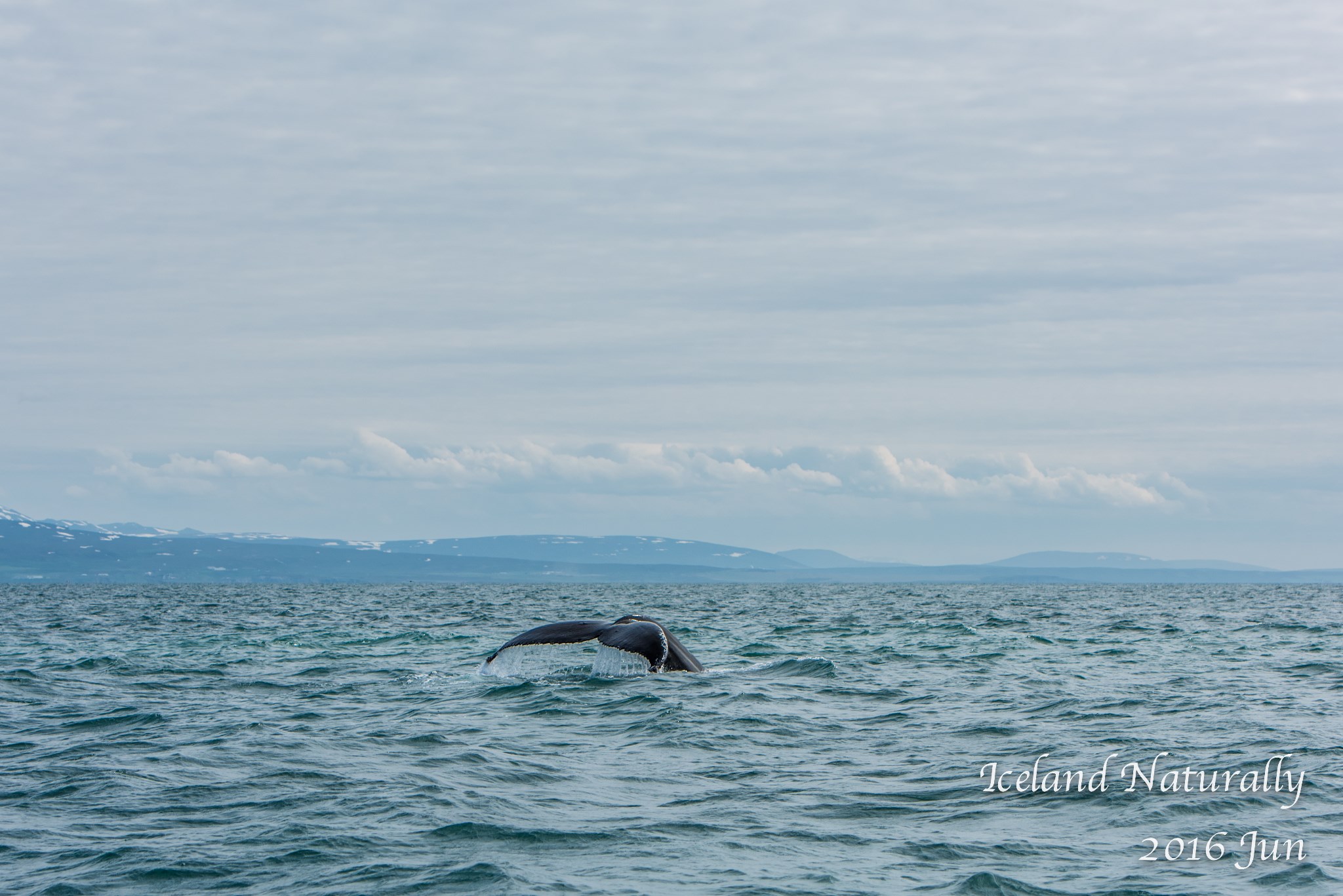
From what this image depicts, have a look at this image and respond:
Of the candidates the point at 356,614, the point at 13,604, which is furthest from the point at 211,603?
the point at 356,614

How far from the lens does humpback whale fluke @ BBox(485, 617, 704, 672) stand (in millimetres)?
16938

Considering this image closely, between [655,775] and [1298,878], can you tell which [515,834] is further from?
[1298,878]

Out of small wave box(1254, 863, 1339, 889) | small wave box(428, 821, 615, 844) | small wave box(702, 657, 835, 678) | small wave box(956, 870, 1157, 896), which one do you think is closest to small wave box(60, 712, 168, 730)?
small wave box(428, 821, 615, 844)

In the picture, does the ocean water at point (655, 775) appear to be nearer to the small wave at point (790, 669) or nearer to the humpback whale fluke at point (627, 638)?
the small wave at point (790, 669)

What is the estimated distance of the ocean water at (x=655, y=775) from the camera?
8.43m

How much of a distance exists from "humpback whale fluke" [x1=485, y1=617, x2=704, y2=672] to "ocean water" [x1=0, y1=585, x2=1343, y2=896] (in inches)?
21.4

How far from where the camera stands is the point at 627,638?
18.1m

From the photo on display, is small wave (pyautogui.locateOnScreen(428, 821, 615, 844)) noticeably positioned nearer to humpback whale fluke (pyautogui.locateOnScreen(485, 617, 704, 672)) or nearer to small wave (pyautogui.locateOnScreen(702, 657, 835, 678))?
humpback whale fluke (pyautogui.locateOnScreen(485, 617, 704, 672))

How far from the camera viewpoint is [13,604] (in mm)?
71312

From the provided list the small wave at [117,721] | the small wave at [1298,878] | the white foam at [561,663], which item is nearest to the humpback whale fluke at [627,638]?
the white foam at [561,663]

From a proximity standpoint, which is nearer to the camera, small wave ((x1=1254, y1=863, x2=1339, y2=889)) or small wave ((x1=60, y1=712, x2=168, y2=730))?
small wave ((x1=1254, y1=863, x2=1339, y2=889))

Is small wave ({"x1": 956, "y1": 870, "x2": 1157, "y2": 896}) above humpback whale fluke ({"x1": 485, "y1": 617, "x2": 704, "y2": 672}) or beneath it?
beneath

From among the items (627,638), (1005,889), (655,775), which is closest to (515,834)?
(655,775)

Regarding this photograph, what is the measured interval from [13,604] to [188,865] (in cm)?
7225
